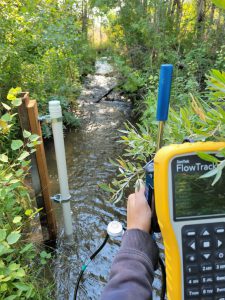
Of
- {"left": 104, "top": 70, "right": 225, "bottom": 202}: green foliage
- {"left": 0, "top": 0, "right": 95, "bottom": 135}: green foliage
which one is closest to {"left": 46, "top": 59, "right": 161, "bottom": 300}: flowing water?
{"left": 0, "top": 0, "right": 95, "bottom": 135}: green foliage

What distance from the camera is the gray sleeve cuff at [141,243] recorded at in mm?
772

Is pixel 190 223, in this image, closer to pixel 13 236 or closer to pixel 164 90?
pixel 164 90

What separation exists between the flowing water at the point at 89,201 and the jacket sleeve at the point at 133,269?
1.67m

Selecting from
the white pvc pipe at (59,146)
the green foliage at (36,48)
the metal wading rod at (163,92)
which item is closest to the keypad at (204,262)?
the metal wading rod at (163,92)

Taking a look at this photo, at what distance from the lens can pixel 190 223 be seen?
0.78m

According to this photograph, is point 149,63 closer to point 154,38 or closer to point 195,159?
point 154,38

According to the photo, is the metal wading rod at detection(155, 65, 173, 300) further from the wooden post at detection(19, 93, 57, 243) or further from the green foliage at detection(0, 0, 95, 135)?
the green foliage at detection(0, 0, 95, 135)

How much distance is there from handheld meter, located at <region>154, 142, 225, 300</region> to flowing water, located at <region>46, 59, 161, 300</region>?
1.66 metres

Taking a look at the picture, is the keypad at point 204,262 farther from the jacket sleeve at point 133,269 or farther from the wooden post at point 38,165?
the wooden post at point 38,165

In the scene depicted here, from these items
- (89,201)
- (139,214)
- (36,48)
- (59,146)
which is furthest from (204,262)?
(36,48)

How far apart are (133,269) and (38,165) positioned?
1610 mm

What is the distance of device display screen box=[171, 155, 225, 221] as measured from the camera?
2.46 ft

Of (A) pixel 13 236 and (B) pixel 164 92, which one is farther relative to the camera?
(A) pixel 13 236

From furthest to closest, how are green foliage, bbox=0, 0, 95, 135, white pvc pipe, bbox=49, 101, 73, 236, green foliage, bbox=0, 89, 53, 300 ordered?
green foliage, bbox=0, 0, 95, 135
white pvc pipe, bbox=49, 101, 73, 236
green foliage, bbox=0, 89, 53, 300
